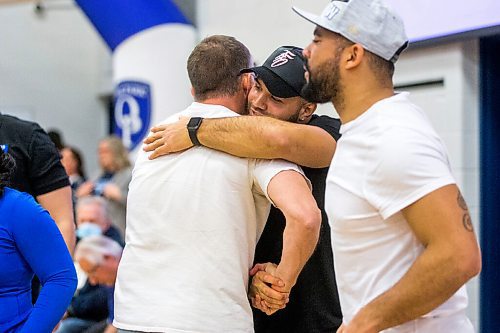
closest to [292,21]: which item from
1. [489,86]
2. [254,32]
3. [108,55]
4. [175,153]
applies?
[254,32]

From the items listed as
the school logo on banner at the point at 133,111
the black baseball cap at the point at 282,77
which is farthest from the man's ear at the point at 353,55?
the school logo on banner at the point at 133,111

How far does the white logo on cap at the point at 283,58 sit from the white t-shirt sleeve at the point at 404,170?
2.47ft

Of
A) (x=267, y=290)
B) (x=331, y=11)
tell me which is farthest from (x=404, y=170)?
(x=267, y=290)

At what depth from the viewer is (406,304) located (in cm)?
171

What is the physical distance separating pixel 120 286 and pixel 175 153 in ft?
1.38

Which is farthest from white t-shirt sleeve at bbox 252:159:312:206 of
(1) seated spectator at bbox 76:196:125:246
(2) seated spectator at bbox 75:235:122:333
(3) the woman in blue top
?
(1) seated spectator at bbox 76:196:125:246

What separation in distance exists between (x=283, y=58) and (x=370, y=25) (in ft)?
2.11

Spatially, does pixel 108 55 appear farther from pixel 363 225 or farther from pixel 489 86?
pixel 363 225

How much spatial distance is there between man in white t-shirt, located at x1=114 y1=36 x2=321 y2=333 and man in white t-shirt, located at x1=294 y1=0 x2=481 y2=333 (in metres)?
0.31

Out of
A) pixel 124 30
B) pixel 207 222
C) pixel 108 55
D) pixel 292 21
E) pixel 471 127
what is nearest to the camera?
pixel 207 222

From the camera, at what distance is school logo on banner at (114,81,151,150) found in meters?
5.77

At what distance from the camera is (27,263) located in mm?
2379

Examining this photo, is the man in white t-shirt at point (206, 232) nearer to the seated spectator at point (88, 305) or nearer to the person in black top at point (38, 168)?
the person in black top at point (38, 168)

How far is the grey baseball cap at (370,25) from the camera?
1.83 m
